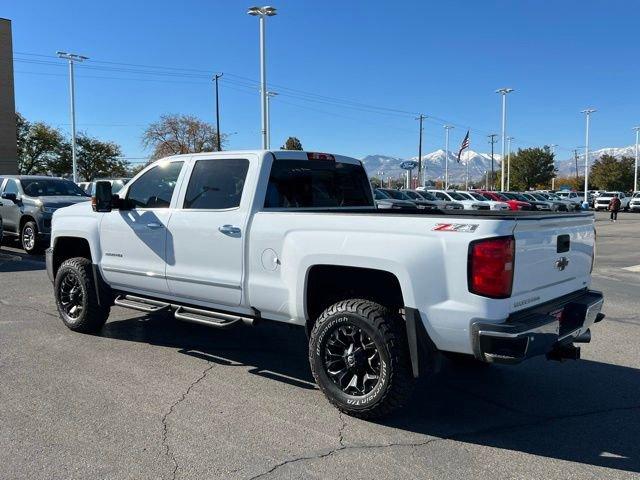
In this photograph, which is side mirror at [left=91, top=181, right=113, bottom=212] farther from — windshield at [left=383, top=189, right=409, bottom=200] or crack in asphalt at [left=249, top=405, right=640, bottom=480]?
windshield at [left=383, top=189, right=409, bottom=200]

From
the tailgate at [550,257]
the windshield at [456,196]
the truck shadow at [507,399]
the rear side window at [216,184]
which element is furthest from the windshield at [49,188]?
the windshield at [456,196]

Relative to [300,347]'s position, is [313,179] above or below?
above

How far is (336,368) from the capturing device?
4.39m

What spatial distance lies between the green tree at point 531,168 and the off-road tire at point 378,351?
88.6 m

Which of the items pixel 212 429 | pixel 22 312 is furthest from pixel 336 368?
pixel 22 312

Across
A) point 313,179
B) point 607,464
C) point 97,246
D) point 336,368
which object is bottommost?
point 607,464

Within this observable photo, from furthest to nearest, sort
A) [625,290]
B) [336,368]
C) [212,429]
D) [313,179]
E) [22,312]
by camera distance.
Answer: [625,290] → [22,312] → [313,179] → [336,368] → [212,429]

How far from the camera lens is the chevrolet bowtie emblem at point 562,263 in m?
4.23

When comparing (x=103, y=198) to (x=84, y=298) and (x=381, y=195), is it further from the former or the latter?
(x=381, y=195)

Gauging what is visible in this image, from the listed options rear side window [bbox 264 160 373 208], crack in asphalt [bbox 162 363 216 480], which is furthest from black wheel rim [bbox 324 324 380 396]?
rear side window [bbox 264 160 373 208]

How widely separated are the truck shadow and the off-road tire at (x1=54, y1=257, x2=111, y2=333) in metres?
0.26

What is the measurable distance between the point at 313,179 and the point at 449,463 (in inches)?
114

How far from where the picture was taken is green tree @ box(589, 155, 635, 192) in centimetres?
8956

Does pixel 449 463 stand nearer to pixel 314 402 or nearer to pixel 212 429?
pixel 314 402
